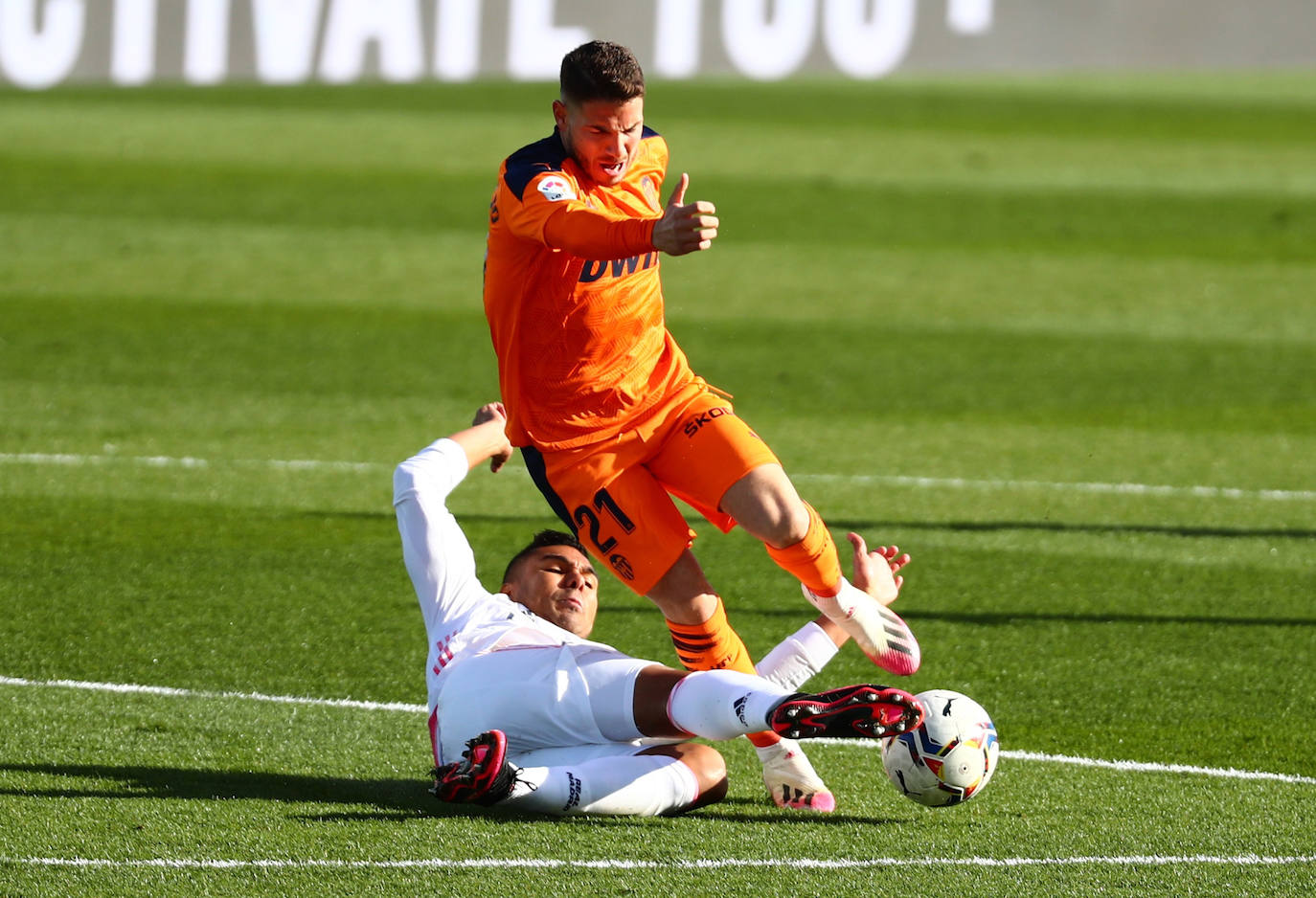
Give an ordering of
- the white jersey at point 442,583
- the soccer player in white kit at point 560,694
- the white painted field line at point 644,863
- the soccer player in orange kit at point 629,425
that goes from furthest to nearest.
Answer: the white jersey at point 442,583 → the soccer player in orange kit at point 629,425 → the soccer player in white kit at point 560,694 → the white painted field line at point 644,863

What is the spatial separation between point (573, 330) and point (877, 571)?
1.13 m

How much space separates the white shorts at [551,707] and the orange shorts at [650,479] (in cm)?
34

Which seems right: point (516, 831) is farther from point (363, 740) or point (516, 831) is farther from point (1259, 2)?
point (1259, 2)

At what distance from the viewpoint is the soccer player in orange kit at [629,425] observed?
4699 millimetres

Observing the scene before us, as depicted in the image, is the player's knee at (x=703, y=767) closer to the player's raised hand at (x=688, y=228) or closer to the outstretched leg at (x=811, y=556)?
the outstretched leg at (x=811, y=556)

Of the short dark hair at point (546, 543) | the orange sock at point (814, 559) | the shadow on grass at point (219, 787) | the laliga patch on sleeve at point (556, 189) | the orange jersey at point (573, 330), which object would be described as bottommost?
the shadow on grass at point (219, 787)

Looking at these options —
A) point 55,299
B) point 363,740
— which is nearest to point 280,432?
point 55,299

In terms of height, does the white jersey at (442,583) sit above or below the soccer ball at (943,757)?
above

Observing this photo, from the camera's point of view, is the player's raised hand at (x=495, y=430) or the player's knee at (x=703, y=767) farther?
the player's raised hand at (x=495, y=430)

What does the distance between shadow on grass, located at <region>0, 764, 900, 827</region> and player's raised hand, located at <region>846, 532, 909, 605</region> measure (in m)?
0.73

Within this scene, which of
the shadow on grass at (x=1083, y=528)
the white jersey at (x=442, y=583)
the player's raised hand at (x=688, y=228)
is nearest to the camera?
the player's raised hand at (x=688, y=228)

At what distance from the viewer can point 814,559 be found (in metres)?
4.77

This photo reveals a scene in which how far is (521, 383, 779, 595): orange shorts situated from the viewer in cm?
477

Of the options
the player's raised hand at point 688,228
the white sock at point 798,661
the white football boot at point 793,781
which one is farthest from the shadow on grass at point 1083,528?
the player's raised hand at point 688,228
